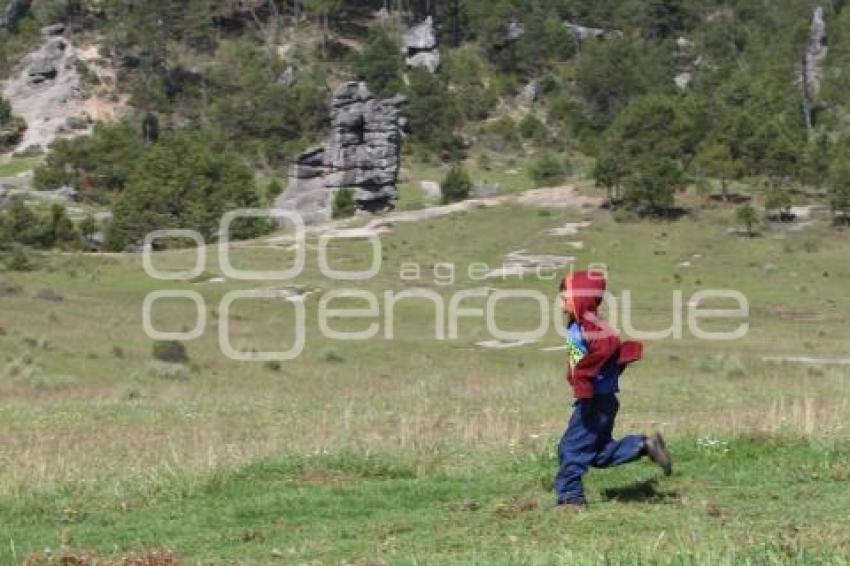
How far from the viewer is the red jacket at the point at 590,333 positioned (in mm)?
9836

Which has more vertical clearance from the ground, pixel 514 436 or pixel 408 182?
pixel 408 182

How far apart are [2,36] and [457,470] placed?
468 feet

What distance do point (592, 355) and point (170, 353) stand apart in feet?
77.2

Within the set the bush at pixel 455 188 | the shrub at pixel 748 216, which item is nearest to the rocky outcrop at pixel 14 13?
the bush at pixel 455 188

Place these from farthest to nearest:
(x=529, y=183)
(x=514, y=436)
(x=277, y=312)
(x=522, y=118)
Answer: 1. (x=522, y=118)
2. (x=529, y=183)
3. (x=277, y=312)
4. (x=514, y=436)

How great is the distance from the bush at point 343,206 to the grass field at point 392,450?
4176 centimetres

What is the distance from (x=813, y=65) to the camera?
388ft

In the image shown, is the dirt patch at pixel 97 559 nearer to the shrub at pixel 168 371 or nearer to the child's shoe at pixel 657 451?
the child's shoe at pixel 657 451

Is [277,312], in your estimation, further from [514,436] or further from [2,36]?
[2,36]

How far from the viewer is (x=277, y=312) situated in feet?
150

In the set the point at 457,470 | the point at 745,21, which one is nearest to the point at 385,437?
the point at 457,470

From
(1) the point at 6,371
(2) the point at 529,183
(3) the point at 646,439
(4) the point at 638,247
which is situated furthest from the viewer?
(2) the point at 529,183

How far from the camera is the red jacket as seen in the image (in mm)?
9836

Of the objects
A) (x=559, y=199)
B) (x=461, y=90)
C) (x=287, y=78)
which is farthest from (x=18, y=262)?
(x=461, y=90)
